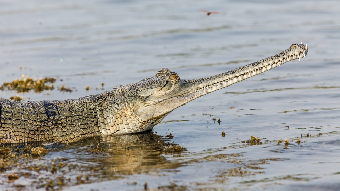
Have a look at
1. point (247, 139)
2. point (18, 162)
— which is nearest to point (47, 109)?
point (18, 162)

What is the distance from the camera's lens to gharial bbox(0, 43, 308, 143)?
8.94 meters

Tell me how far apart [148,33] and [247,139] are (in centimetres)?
1215

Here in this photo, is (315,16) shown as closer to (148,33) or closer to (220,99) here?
(148,33)

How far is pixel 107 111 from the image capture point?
915cm

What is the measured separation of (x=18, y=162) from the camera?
7.84m

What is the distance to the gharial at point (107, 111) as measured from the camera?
8.94 m

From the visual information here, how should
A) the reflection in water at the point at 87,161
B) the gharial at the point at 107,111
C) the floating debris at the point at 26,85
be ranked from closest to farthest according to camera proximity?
the reflection in water at the point at 87,161, the gharial at the point at 107,111, the floating debris at the point at 26,85

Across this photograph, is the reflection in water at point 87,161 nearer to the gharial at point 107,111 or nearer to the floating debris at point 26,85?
the gharial at point 107,111

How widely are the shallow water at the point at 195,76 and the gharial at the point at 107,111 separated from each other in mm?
333

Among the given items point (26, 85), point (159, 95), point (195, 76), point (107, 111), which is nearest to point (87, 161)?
point (107, 111)

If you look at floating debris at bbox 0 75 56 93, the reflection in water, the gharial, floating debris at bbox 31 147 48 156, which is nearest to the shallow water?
the reflection in water

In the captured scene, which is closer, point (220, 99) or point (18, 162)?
point (18, 162)

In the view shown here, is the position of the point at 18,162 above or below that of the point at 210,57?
below

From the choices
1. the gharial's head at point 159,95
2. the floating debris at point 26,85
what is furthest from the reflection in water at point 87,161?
the floating debris at point 26,85
